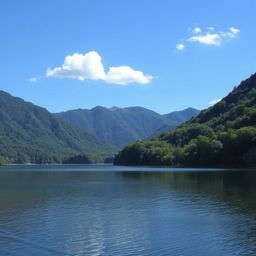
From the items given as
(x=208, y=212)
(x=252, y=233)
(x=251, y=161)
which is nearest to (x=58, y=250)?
(x=252, y=233)

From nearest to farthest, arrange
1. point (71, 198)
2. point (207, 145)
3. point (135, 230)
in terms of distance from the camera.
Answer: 1. point (135, 230)
2. point (71, 198)
3. point (207, 145)

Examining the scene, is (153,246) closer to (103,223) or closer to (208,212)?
(103,223)

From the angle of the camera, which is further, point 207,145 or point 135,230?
point 207,145

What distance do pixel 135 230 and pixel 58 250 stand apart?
8.57m

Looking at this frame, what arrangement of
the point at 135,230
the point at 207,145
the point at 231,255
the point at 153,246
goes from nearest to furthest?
the point at 231,255, the point at 153,246, the point at 135,230, the point at 207,145

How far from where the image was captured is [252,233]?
109 feet

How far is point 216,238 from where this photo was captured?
31.7 metres

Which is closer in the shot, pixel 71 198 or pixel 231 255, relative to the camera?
pixel 231 255

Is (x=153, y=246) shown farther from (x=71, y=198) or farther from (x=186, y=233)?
(x=71, y=198)

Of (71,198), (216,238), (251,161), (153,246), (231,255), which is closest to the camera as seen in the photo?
(231,255)

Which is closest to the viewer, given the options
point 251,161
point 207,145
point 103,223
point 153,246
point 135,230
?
point 153,246

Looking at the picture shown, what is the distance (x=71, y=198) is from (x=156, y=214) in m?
20.0

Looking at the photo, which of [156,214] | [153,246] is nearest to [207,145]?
[156,214]

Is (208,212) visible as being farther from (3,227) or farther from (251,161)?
(251,161)
